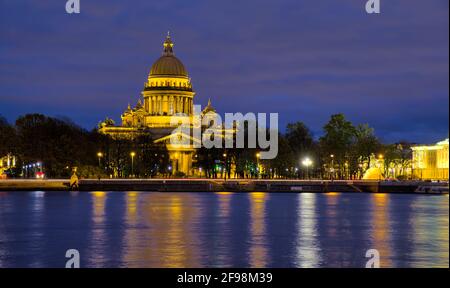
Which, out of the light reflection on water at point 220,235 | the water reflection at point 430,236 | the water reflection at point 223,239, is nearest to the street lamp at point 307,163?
the light reflection on water at point 220,235

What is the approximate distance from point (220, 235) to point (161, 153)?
117595 mm

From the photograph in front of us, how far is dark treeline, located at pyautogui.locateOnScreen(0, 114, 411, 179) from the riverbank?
6.18m

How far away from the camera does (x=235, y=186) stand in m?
124

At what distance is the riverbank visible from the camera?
117 metres

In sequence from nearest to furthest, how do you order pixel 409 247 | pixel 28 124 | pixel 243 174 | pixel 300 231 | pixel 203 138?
pixel 409 247
pixel 300 231
pixel 28 124
pixel 243 174
pixel 203 138

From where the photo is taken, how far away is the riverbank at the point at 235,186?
11712 centimetres

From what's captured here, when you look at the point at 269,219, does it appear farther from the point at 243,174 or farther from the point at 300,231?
the point at 243,174

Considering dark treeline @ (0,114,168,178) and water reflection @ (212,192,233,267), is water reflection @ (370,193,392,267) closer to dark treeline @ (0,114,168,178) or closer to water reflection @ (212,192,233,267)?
water reflection @ (212,192,233,267)

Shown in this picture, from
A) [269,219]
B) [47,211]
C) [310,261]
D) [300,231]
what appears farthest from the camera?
[47,211]

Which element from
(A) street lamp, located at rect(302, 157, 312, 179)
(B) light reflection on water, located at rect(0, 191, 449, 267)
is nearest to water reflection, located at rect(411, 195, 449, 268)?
(B) light reflection on water, located at rect(0, 191, 449, 267)

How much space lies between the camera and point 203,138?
182 metres

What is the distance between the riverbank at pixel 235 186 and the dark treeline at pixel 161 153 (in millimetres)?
6175

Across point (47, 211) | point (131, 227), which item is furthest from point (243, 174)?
point (131, 227)
